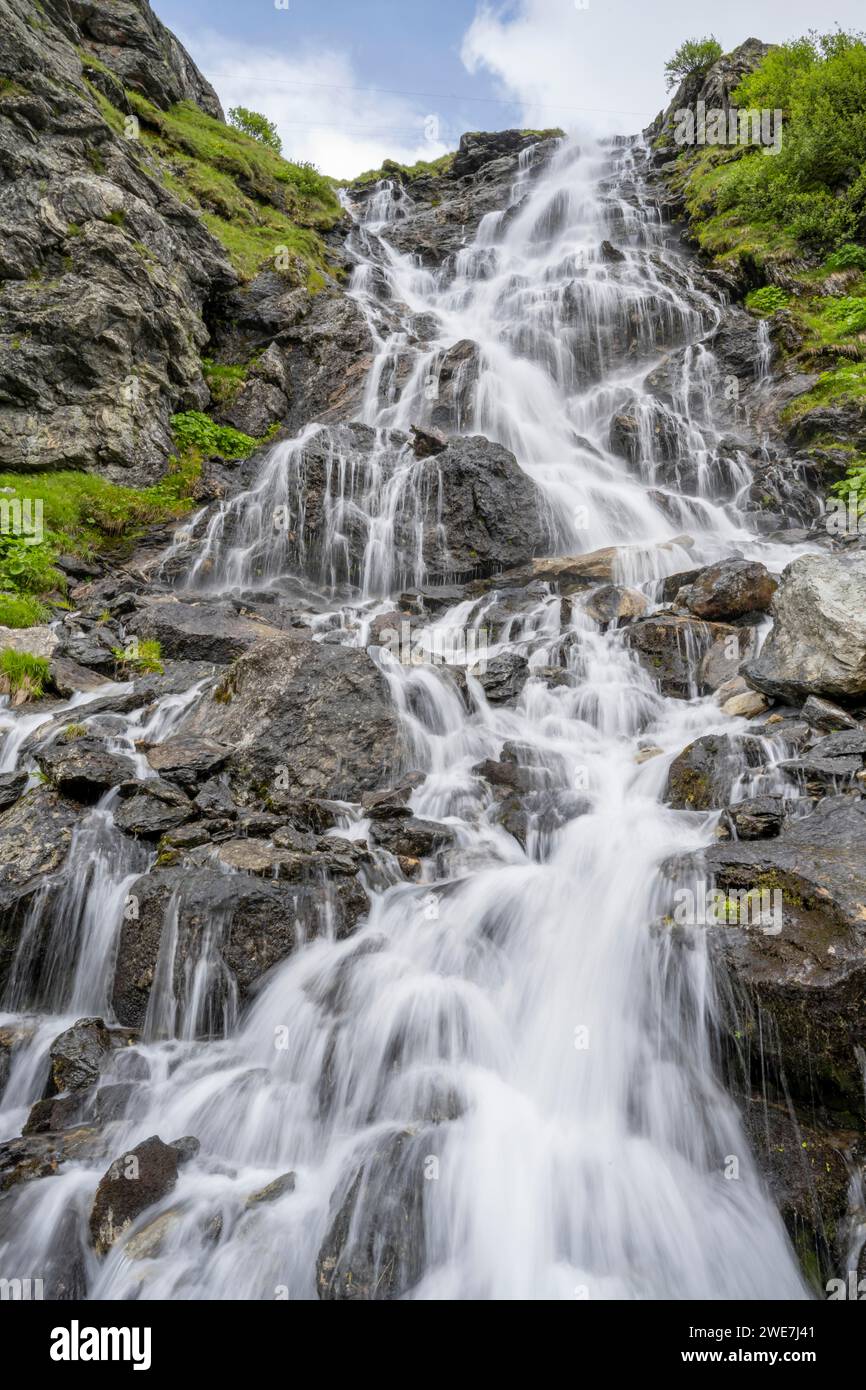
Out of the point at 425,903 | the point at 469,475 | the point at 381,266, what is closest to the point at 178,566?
the point at 469,475

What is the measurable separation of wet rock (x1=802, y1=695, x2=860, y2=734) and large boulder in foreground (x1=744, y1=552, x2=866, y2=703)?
182 mm

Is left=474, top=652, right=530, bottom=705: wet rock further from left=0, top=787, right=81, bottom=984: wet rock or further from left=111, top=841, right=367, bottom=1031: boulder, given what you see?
left=0, top=787, right=81, bottom=984: wet rock

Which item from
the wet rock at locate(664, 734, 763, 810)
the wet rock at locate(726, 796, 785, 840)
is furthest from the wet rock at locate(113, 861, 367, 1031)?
the wet rock at locate(664, 734, 763, 810)

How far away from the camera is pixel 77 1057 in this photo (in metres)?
4.61

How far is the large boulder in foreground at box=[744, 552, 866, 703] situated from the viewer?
6832 mm

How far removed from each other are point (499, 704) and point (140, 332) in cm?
1357

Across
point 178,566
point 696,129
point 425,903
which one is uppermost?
point 696,129

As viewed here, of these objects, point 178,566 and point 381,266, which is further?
point 381,266

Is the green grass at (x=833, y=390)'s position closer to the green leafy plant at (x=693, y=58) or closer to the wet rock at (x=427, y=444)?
the wet rock at (x=427, y=444)

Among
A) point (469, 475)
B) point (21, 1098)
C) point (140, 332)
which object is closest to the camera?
point (21, 1098)

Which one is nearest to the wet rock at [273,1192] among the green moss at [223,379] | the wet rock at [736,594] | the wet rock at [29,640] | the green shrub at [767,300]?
the wet rock at [29,640]

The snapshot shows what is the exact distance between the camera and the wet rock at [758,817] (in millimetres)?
5367

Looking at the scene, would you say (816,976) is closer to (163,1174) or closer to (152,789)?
(163,1174)
